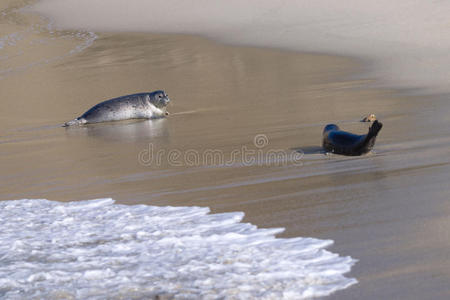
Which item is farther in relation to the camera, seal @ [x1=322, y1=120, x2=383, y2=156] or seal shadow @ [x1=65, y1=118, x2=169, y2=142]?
seal shadow @ [x1=65, y1=118, x2=169, y2=142]

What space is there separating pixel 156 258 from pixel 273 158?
7.21 ft

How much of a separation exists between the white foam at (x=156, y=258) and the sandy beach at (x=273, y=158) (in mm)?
162

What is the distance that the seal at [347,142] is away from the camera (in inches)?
190

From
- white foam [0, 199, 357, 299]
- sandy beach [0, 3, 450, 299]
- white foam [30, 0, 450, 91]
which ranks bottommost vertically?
white foam [0, 199, 357, 299]

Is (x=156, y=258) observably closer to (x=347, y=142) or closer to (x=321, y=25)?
(x=347, y=142)

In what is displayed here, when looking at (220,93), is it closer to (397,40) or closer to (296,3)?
(397,40)

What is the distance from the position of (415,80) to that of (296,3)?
13271mm

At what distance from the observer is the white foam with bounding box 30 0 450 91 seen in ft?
35.6

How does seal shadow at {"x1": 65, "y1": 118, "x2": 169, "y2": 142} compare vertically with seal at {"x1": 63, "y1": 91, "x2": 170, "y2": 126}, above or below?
below

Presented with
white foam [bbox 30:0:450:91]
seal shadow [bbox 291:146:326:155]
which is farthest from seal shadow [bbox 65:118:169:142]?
white foam [bbox 30:0:450:91]

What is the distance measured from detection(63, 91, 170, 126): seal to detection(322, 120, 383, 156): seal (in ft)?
11.1

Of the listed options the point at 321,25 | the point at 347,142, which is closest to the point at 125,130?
the point at 347,142

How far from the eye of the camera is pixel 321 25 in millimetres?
17312

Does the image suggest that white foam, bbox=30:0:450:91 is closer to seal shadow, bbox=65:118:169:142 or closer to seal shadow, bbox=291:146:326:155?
seal shadow, bbox=291:146:326:155
